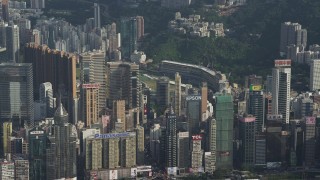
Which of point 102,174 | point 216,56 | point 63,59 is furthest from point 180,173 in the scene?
point 216,56

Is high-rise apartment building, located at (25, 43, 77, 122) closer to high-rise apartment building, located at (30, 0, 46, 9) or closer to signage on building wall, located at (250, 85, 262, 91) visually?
signage on building wall, located at (250, 85, 262, 91)

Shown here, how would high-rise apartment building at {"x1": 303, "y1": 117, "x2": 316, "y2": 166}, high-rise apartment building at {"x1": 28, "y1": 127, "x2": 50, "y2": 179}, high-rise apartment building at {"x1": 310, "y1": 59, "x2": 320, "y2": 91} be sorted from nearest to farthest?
1. high-rise apartment building at {"x1": 28, "y1": 127, "x2": 50, "y2": 179}
2. high-rise apartment building at {"x1": 303, "y1": 117, "x2": 316, "y2": 166}
3. high-rise apartment building at {"x1": 310, "y1": 59, "x2": 320, "y2": 91}

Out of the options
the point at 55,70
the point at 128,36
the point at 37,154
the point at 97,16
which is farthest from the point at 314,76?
the point at 97,16

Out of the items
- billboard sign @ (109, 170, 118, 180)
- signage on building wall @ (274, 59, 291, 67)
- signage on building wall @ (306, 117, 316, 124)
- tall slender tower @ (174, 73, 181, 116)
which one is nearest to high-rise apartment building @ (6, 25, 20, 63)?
tall slender tower @ (174, 73, 181, 116)

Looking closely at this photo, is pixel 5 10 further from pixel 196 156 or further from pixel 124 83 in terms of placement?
pixel 196 156

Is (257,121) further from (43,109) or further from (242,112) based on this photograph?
(43,109)

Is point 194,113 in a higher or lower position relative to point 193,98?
lower
